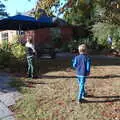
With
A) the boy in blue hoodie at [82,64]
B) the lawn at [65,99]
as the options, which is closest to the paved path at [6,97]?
the lawn at [65,99]

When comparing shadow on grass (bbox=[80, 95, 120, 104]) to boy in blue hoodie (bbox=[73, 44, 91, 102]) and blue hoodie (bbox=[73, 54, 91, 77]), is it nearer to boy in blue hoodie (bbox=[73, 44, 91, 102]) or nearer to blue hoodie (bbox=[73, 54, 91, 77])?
boy in blue hoodie (bbox=[73, 44, 91, 102])

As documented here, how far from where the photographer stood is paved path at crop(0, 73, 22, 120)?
9.45 meters

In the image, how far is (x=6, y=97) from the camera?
11.0 meters

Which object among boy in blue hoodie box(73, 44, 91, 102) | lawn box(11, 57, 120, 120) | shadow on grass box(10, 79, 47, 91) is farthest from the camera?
shadow on grass box(10, 79, 47, 91)

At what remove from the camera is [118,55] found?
93.1 feet

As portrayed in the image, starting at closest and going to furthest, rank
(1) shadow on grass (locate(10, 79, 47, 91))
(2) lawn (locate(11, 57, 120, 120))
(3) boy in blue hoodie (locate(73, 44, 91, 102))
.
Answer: (2) lawn (locate(11, 57, 120, 120)) < (3) boy in blue hoodie (locate(73, 44, 91, 102)) < (1) shadow on grass (locate(10, 79, 47, 91))

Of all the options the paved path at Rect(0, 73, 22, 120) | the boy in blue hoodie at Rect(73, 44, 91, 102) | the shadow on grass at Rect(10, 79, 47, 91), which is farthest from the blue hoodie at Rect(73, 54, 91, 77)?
the shadow on grass at Rect(10, 79, 47, 91)

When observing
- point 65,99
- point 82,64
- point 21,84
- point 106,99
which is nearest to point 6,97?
point 65,99

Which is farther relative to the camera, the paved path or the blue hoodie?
the blue hoodie

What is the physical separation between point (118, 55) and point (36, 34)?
1276 cm

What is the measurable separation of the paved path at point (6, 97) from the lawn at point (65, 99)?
0.18 m

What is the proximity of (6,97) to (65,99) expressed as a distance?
1696mm

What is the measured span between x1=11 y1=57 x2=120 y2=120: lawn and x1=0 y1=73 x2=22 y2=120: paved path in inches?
7.2

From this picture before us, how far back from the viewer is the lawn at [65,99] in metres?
9.38
